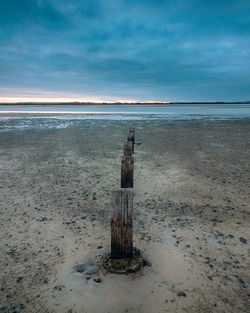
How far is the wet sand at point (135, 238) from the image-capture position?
105 inches

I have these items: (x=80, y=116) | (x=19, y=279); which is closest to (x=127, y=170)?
(x=19, y=279)

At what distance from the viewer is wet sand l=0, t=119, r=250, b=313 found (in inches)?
105

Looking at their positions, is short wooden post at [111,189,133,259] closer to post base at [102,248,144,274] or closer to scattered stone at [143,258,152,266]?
post base at [102,248,144,274]

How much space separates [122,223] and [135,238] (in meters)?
1.03

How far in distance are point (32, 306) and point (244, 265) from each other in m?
2.90

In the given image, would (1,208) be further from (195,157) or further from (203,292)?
(195,157)

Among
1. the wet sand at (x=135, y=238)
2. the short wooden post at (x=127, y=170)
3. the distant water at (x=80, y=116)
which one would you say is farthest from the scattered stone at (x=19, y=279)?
the distant water at (x=80, y=116)

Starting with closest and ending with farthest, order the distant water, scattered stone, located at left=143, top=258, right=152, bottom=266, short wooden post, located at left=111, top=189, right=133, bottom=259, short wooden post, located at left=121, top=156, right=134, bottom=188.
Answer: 1. short wooden post, located at left=111, top=189, right=133, bottom=259
2. scattered stone, located at left=143, top=258, right=152, bottom=266
3. short wooden post, located at left=121, top=156, right=134, bottom=188
4. the distant water

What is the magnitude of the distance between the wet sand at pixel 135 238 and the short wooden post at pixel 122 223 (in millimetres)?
322

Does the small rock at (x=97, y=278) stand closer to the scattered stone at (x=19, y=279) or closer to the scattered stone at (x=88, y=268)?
the scattered stone at (x=88, y=268)

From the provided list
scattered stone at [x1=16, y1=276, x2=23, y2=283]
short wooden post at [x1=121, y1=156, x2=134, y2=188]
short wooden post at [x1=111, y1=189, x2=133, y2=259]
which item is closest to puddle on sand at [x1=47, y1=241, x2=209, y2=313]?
short wooden post at [x1=111, y1=189, x2=133, y2=259]

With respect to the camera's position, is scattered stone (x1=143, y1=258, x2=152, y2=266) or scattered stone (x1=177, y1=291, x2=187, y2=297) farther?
scattered stone (x1=143, y1=258, x2=152, y2=266)

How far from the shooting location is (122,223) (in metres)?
2.97

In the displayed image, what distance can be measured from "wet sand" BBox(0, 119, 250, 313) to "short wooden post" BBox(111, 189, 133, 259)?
0.32 metres
